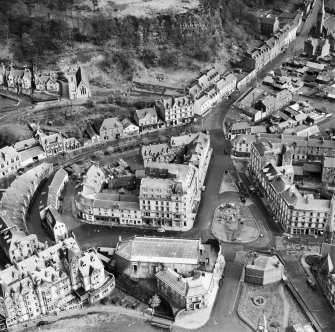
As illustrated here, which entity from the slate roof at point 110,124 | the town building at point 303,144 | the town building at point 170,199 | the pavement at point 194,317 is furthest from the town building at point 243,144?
the pavement at point 194,317

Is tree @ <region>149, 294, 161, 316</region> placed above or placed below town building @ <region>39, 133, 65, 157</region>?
below

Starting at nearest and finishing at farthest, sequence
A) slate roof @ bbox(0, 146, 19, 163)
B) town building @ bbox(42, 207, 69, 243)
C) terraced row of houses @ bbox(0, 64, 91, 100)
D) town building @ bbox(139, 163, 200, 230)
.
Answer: town building @ bbox(42, 207, 69, 243), town building @ bbox(139, 163, 200, 230), slate roof @ bbox(0, 146, 19, 163), terraced row of houses @ bbox(0, 64, 91, 100)

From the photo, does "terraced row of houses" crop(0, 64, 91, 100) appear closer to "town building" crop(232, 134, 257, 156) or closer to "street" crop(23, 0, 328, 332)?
"street" crop(23, 0, 328, 332)

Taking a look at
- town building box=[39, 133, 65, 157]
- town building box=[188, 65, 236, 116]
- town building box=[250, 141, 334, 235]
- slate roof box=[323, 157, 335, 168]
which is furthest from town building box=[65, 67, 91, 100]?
slate roof box=[323, 157, 335, 168]

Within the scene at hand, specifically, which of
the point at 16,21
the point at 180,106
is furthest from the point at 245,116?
the point at 16,21

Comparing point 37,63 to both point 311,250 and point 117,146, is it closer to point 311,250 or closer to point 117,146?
point 117,146

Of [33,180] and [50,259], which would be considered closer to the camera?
[50,259]
